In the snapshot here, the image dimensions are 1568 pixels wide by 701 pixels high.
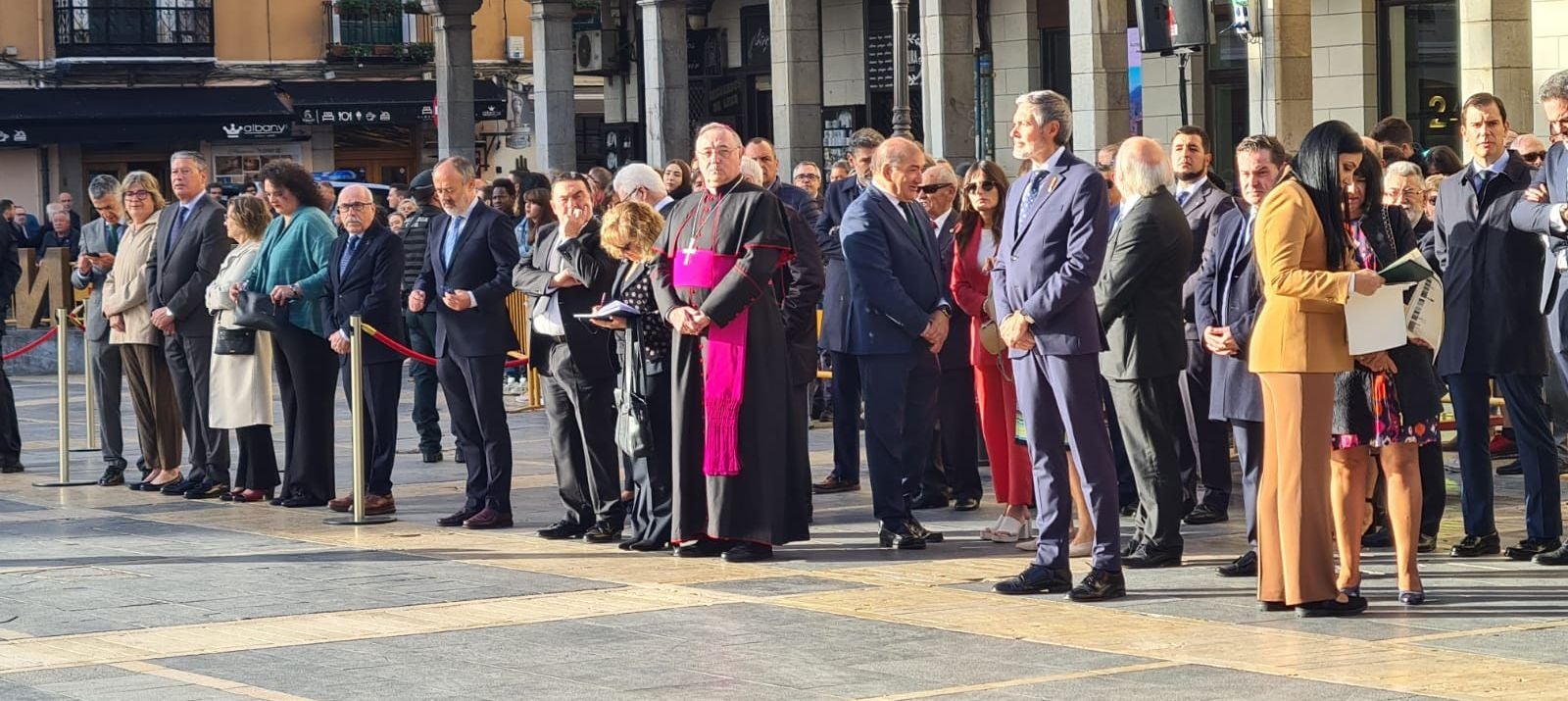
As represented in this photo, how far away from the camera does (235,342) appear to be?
45.6ft

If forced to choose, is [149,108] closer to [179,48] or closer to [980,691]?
[179,48]

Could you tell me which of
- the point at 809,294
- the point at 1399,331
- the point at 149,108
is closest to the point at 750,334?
the point at 809,294

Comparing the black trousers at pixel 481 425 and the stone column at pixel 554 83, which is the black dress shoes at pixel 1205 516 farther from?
the stone column at pixel 554 83

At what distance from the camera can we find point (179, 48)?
47.5 m

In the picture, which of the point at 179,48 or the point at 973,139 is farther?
the point at 179,48

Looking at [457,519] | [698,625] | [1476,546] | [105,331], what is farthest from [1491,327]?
[105,331]

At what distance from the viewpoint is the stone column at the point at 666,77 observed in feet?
98.4

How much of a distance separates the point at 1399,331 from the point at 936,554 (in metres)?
2.80

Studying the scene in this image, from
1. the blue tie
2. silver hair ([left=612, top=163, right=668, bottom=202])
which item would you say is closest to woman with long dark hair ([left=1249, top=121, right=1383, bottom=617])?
silver hair ([left=612, top=163, right=668, bottom=202])

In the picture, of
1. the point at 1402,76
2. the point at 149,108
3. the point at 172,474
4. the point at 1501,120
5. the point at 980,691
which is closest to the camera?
the point at 980,691

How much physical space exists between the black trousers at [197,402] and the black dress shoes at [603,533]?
124 inches

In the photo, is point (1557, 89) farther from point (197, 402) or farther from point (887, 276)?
point (197, 402)

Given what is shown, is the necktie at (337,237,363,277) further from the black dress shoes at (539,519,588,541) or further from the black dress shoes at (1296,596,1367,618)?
the black dress shoes at (1296,596,1367,618)

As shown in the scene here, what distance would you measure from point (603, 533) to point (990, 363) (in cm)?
203
